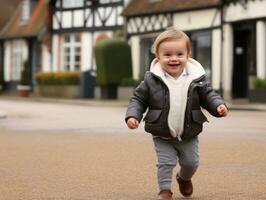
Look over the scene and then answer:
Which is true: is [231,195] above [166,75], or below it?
below

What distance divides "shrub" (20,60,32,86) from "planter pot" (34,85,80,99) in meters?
2.75

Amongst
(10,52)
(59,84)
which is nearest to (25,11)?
(10,52)

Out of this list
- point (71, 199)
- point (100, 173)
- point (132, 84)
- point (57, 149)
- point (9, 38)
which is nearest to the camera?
point (71, 199)

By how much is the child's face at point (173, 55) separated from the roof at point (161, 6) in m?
24.0

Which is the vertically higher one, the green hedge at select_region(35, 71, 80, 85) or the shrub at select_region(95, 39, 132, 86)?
the shrub at select_region(95, 39, 132, 86)

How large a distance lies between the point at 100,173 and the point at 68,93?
27.6 meters

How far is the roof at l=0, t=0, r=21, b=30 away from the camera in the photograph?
54.4 metres

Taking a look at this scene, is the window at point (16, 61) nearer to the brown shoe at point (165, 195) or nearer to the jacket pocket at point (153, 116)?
the jacket pocket at point (153, 116)

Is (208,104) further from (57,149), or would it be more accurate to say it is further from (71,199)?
(57,149)

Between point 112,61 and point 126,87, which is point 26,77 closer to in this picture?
point 126,87

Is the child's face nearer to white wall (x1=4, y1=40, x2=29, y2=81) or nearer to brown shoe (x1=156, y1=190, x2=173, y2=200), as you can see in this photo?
brown shoe (x1=156, y1=190, x2=173, y2=200)


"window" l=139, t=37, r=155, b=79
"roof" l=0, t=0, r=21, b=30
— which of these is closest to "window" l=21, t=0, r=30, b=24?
"roof" l=0, t=0, r=21, b=30

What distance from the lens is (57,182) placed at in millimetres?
7184

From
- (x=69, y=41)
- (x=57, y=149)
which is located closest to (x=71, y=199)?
(x=57, y=149)
